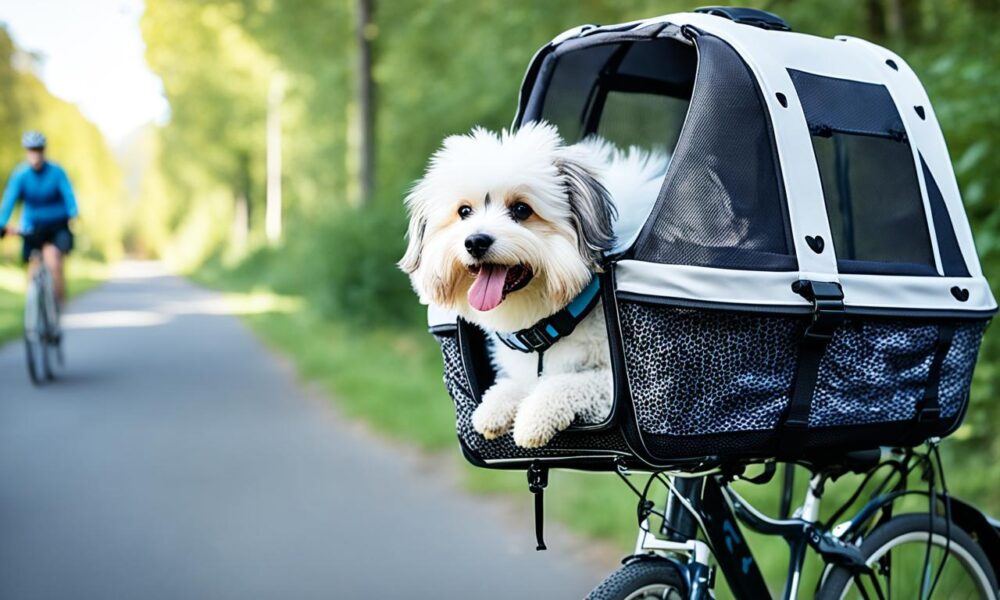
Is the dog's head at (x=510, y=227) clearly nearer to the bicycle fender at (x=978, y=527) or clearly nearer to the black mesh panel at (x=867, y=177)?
the black mesh panel at (x=867, y=177)

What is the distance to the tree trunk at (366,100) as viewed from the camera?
1305 cm

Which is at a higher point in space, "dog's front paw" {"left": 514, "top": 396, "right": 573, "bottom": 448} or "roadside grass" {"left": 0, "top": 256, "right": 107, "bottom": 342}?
"dog's front paw" {"left": 514, "top": 396, "right": 573, "bottom": 448}

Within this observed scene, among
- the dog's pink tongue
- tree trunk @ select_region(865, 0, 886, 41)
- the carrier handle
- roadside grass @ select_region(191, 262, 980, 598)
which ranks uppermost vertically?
tree trunk @ select_region(865, 0, 886, 41)

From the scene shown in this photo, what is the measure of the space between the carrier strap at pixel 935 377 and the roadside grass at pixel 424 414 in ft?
5.71

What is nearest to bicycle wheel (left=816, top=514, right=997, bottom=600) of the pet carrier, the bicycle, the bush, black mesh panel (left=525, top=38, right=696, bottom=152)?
the bicycle

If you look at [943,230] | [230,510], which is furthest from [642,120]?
[230,510]

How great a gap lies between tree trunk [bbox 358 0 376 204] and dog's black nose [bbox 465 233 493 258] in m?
11.5

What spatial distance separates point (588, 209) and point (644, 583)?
0.98 meters

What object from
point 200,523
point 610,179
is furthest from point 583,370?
point 200,523

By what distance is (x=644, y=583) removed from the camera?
2520 millimetres

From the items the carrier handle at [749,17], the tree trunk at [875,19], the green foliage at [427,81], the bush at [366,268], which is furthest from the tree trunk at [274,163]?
the carrier handle at [749,17]

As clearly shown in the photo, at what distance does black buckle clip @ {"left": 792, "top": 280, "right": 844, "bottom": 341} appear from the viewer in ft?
7.33

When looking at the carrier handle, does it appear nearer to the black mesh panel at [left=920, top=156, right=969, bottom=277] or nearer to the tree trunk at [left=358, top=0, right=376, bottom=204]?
the black mesh panel at [left=920, top=156, right=969, bottom=277]

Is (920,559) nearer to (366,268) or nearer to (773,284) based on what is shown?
(773,284)
